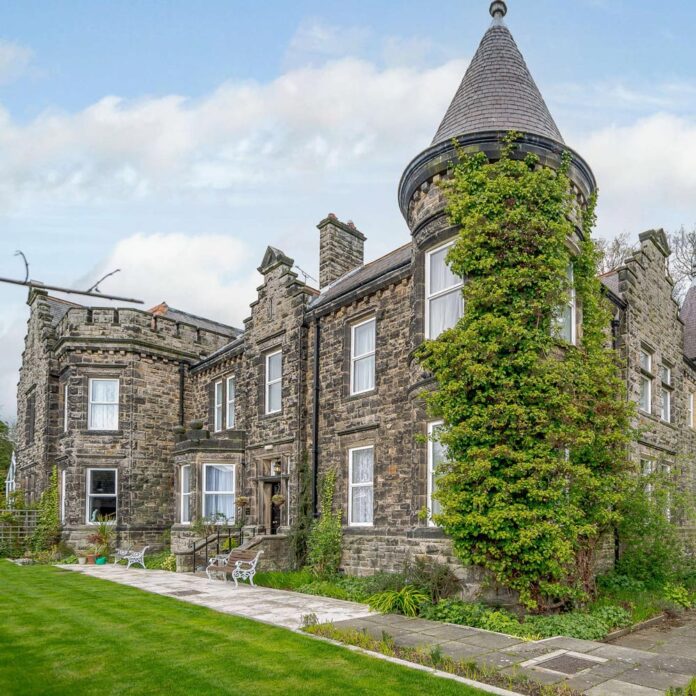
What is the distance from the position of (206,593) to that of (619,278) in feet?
39.7

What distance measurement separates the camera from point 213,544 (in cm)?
1886

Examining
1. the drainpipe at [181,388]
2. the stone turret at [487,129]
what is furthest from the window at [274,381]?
the stone turret at [487,129]

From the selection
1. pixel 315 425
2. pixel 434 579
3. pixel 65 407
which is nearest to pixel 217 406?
pixel 65 407

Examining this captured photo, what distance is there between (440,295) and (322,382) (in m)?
5.43

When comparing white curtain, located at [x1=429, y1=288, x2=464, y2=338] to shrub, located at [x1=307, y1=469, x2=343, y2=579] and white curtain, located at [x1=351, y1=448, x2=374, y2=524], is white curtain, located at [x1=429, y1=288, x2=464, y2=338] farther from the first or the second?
shrub, located at [x1=307, y1=469, x2=343, y2=579]

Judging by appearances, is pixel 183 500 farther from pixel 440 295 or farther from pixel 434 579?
pixel 440 295

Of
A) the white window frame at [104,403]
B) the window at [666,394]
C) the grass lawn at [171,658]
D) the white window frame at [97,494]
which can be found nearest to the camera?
the grass lawn at [171,658]

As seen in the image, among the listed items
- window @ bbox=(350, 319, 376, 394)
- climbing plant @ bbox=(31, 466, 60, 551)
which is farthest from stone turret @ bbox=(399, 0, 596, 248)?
climbing plant @ bbox=(31, 466, 60, 551)

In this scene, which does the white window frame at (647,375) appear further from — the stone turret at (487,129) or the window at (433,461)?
the window at (433,461)

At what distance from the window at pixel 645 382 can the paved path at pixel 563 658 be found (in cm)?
792

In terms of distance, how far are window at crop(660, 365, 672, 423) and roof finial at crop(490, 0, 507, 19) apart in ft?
33.4

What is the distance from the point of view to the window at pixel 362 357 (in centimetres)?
1612

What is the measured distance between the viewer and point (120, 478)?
74.6ft

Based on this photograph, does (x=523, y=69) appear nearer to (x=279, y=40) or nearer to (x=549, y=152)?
(x=549, y=152)
